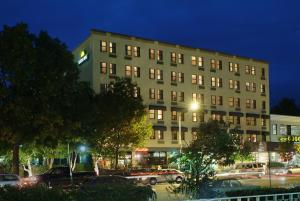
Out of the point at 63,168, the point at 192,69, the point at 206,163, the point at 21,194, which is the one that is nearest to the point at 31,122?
the point at 63,168

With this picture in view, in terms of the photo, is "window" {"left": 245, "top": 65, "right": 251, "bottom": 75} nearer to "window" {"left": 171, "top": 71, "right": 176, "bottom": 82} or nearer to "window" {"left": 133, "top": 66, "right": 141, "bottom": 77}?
"window" {"left": 171, "top": 71, "right": 176, "bottom": 82}

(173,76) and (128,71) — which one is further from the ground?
(128,71)

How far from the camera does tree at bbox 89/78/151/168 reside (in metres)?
47.9

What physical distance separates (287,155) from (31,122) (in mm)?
42202

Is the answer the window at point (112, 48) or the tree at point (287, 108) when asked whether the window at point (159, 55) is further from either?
the tree at point (287, 108)

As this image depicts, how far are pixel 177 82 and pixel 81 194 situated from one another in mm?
54170

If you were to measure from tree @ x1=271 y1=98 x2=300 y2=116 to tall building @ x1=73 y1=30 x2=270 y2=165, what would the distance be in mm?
37558

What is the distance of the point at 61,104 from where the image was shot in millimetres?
37781

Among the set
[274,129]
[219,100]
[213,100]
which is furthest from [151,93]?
[274,129]

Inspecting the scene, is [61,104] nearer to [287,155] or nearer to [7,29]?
[7,29]

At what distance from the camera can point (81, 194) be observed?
1442 cm

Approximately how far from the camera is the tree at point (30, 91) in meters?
35.5

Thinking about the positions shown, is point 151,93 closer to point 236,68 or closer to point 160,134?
point 160,134

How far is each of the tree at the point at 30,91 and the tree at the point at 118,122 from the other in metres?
9.02
